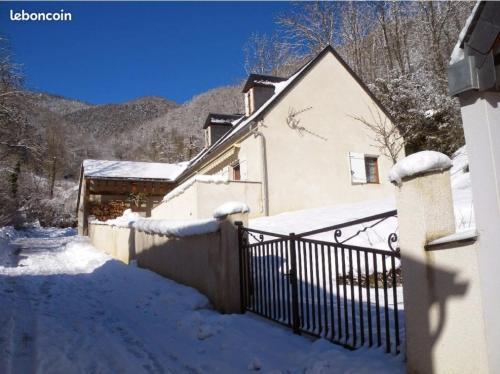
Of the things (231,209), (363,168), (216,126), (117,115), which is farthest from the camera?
(117,115)

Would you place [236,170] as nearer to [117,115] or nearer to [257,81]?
[257,81]

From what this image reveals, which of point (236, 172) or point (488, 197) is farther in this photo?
point (236, 172)

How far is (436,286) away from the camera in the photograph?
301 centimetres

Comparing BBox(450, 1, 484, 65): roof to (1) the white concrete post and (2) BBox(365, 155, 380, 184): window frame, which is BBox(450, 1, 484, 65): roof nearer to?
(1) the white concrete post

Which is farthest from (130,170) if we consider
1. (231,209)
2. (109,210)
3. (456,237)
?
(456,237)

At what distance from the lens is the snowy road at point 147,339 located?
13.4 ft

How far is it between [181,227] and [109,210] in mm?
18607

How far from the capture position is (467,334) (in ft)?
9.29

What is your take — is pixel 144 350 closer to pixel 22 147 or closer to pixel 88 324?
pixel 88 324

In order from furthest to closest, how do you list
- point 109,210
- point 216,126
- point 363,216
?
Answer: point 109,210 < point 216,126 < point 363,216

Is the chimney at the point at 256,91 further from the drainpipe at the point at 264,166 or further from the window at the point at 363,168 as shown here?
the window at the point at 363,168

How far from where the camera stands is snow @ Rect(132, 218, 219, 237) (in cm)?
652

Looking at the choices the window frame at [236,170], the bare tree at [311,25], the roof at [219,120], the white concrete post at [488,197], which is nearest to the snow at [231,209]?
the white concrete post at [488,197]

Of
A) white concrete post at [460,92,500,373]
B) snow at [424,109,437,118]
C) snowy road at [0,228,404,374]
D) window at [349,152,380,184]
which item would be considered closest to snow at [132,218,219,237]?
snowy road at [0,228,404,374]
